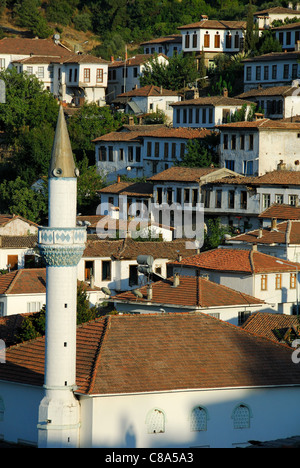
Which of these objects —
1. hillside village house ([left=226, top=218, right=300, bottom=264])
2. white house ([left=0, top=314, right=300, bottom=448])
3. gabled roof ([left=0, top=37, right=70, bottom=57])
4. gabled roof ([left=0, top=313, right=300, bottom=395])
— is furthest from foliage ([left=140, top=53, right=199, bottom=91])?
white house ([left=0, top=314, right=300, bottom=448])

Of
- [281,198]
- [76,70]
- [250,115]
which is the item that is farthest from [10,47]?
[281,198]

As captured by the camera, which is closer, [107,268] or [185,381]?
[185,381]

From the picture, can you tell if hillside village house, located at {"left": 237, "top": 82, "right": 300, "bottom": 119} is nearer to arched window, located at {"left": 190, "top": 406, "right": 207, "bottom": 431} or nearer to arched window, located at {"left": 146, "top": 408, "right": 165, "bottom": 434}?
arched window, located at {"left": 190, "top": 406, "right": 207, "bottom": 431}

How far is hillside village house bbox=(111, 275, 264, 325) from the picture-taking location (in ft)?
160

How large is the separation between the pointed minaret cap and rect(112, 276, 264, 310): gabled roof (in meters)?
15.6

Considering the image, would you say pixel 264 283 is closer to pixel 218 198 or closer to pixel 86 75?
pixel 218 198

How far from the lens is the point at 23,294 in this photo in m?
56.7

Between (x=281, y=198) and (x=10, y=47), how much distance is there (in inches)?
1755

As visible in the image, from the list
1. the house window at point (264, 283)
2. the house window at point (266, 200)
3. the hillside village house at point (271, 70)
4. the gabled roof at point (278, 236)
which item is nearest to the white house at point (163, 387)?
the house window at point (264, 283)

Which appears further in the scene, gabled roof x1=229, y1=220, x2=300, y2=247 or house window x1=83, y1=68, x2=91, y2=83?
house window x1=83, y1=68, x2=91, y2=83

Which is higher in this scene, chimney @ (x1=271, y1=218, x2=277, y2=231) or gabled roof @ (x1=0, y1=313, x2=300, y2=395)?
chimney @ (x1=271, y1=218, x2=277, y2=231)

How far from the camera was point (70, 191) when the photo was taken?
1329 inches

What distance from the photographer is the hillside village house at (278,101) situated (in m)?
79.2
